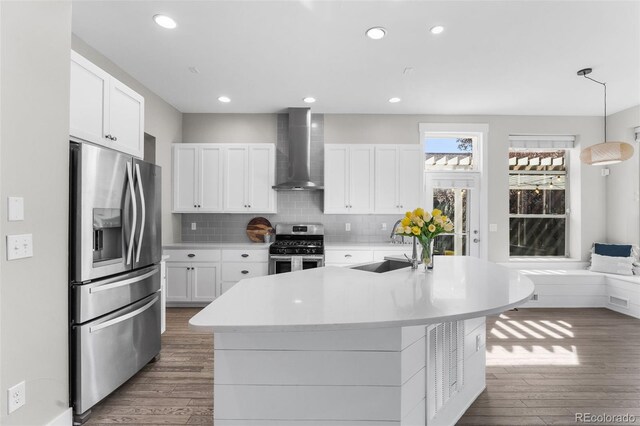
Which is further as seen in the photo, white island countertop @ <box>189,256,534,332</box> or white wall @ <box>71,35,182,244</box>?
white wall @ <box>71,35,182,244</box>

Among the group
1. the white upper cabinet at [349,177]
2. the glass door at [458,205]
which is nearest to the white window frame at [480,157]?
the glass door at [458,205]

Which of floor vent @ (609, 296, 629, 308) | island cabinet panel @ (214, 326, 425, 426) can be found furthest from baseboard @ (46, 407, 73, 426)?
floor vent @ (609, 296, 629, 308)

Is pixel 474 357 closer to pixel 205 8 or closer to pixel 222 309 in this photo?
pixel 222 309

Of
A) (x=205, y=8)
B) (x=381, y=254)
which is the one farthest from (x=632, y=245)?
(x=205, y=8)

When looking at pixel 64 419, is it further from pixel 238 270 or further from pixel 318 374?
pixel 238 270

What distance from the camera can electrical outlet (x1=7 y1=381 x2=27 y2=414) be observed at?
5.16 ft

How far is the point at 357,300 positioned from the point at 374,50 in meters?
2.47

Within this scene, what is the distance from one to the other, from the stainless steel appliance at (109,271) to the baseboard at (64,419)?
4 cm

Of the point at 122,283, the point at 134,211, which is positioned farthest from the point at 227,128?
the point at 122,283

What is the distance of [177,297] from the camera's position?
4.35 meters

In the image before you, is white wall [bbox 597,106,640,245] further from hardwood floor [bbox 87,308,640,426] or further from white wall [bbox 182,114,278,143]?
white wall [bbox 182,114,278,143]

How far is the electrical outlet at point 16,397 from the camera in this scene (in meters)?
1.57

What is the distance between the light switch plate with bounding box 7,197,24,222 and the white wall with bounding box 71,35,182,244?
2401mm

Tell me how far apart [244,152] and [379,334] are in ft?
12.3
